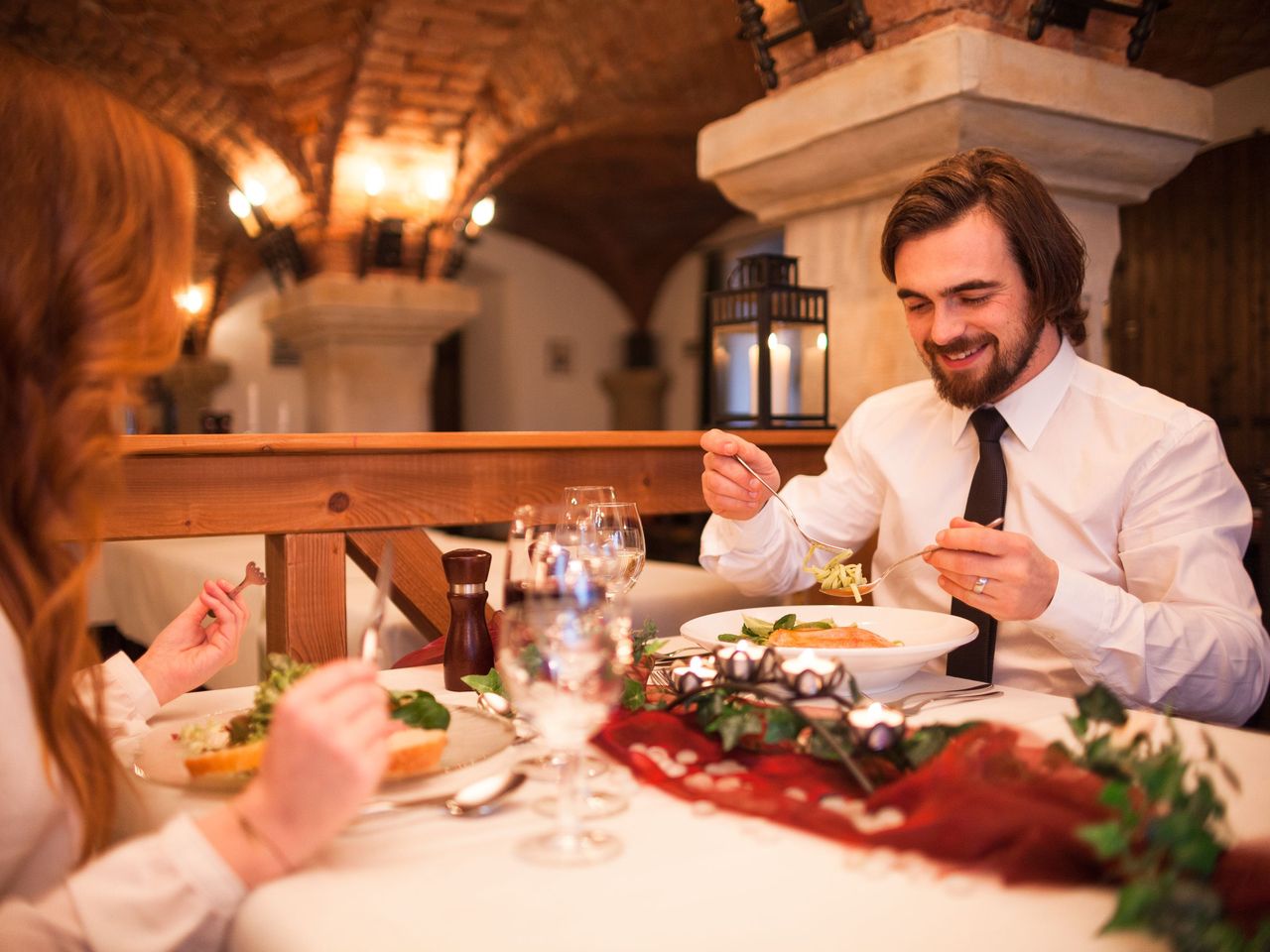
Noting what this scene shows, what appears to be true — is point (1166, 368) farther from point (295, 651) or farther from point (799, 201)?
point (295, 651)

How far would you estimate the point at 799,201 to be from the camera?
3121 mm

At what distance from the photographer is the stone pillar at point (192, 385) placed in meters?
9.44

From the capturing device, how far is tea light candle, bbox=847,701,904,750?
0.93 meters

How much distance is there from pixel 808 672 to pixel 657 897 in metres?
0.35

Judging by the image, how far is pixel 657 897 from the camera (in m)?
0.75

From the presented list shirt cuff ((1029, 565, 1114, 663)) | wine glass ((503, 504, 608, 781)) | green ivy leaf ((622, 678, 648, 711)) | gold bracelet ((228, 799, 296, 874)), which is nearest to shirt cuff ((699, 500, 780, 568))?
shirt cuff ((1029, 565, 1114, 663))

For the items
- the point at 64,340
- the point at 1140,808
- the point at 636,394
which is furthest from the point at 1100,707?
the point at 636,394

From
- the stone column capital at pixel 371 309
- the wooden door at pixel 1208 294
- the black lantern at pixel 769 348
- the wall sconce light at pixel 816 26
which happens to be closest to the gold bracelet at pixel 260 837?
the black lantern at pixel 769 348

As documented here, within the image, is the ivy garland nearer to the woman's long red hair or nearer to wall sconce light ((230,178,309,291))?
the woman's long red hair

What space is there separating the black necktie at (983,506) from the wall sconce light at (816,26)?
1.32 m

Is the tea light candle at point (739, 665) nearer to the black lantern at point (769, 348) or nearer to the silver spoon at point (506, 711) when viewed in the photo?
the silver spoon at point (506, 711)

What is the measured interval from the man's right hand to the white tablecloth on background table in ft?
1.43

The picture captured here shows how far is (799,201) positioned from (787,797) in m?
2.50

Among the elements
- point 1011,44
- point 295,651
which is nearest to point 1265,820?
point 295,651
